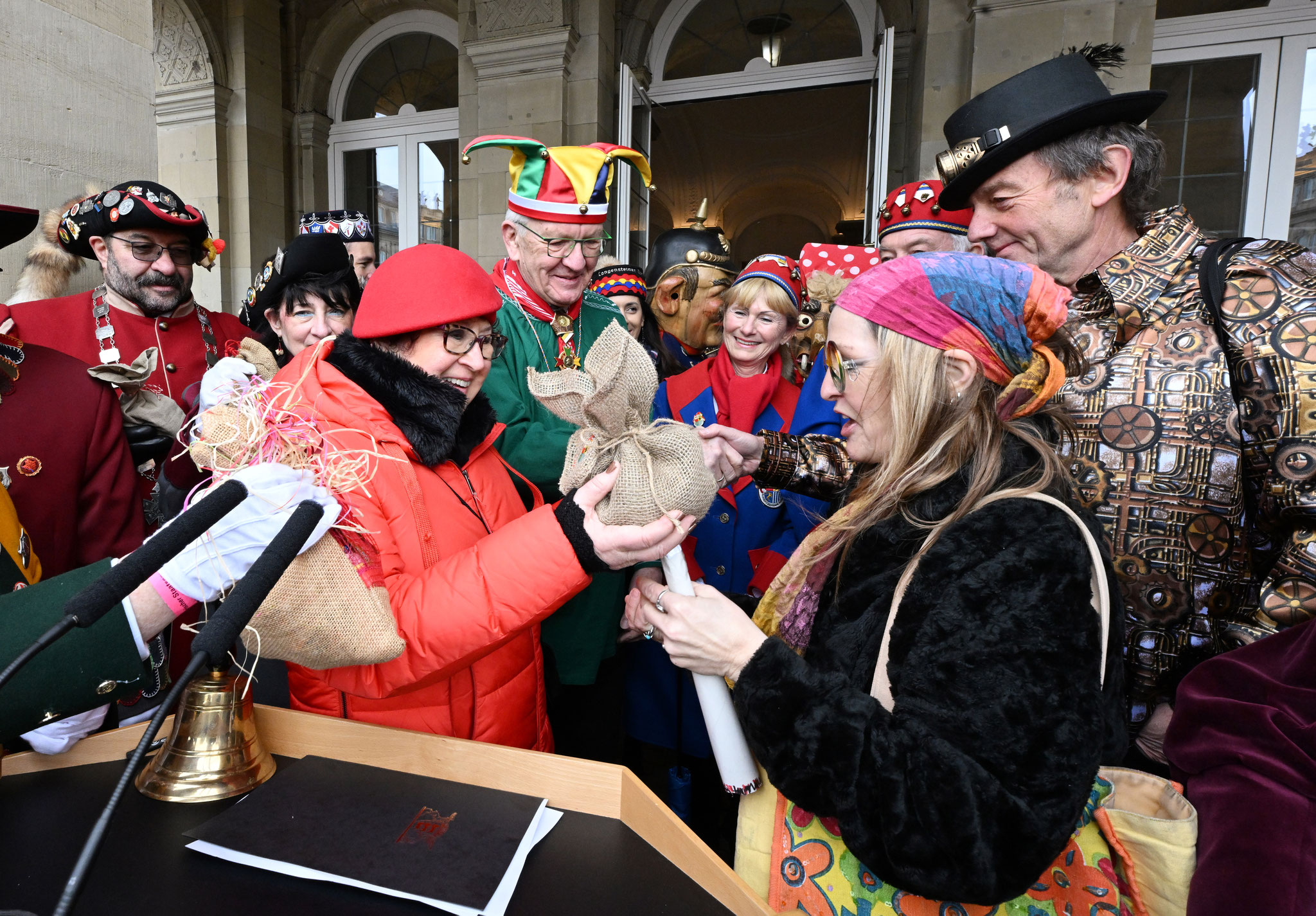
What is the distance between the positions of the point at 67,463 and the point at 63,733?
1055 mm

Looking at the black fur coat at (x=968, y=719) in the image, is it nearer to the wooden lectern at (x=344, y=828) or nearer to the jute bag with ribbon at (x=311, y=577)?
the wooden lectern at (x=344, y=828)

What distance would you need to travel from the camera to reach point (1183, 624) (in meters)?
1.53

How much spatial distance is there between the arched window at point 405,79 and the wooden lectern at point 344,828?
27.7 ft

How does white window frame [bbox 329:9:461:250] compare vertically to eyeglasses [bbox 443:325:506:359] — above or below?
above

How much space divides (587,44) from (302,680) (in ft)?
20.9

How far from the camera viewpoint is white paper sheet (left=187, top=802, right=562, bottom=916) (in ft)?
2.68

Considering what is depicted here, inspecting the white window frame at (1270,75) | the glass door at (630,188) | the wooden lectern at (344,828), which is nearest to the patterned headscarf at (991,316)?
the wooden lectern at (344,828)

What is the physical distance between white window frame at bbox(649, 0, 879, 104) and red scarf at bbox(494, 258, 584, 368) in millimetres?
5244

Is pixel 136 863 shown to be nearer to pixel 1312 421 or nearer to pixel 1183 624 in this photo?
pixel 1183 624

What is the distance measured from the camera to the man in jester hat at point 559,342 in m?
2.19

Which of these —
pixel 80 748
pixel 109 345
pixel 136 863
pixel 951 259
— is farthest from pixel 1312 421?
pixel 109 345

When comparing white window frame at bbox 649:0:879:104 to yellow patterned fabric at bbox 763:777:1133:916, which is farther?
white window frame at bbox 649:0:879:104

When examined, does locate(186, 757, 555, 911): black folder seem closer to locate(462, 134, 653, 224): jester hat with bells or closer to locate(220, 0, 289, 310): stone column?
locate(462, 134, 653, 224): jester hat with bells

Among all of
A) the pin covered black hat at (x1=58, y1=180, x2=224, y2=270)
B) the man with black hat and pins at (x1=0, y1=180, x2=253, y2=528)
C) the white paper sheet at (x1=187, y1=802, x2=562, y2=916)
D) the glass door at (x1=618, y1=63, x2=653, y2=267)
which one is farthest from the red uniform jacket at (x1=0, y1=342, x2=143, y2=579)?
the glass door at (x1=618, y1=63, x2=653, y2=267)
